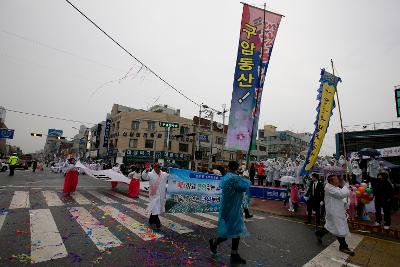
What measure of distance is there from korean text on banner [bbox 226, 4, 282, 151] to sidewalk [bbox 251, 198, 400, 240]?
4.66 meters

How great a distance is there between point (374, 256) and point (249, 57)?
661cm

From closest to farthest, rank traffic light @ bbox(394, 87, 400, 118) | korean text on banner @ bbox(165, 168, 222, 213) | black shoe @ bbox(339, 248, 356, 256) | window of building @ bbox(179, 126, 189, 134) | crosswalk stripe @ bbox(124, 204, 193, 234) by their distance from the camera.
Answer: black shoe @ bbox(339, 248, 356, 256) → crosswalk stripe @ bbox(124, 204, 193, 234) → korean text on banner @ bbox(165, 168, 222, 213) → traffic light @ bbox(394, 87, 400, 118) → window of building @ bbox(179, 126, 189, 134)

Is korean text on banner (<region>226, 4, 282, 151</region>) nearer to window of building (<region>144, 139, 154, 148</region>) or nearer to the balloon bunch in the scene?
the balloon bunch

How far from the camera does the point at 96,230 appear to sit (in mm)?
6621

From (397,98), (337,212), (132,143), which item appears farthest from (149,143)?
(337,212)

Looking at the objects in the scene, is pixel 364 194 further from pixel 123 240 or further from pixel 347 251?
pixel 123 240

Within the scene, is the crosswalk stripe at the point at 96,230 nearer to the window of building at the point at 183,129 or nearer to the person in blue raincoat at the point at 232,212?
the person in blue raincoat at the point at 232,212

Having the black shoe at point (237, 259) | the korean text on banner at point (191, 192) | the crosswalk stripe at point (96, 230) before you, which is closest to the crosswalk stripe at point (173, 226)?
the korean text on banner at point (191, 192)

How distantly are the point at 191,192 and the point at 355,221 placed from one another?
6458 mm

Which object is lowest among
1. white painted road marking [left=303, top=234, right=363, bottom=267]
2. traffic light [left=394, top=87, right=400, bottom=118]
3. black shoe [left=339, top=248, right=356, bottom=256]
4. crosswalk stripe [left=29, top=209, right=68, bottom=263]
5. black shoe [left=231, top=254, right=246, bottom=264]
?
white painted road marking [left=303, top=234, right=363, bottom=267]

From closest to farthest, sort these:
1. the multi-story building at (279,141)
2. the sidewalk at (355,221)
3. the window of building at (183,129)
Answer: the sidewalk at (355,221) < the window of building at (183,129) < the multi-story building at (279,141)

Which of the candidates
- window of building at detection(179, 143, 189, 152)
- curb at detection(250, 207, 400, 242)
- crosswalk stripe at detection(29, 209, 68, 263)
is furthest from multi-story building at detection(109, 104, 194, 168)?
crosswalk stripe at detection(29, 209, 68, 263)

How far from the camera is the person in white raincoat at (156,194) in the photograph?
7512mm

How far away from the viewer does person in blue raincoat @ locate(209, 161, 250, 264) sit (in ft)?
17.5
